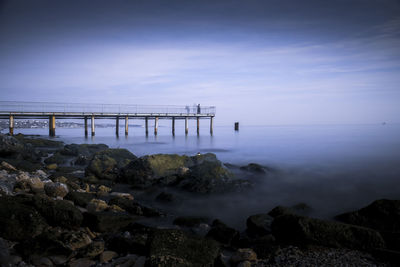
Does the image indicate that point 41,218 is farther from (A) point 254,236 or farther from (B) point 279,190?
(B) point 279,190

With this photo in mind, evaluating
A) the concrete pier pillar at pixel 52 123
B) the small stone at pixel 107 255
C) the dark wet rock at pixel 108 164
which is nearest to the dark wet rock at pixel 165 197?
the dark wet rock at pixel 108 164

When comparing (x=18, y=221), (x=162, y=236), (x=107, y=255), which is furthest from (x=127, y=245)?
(x=18, y=221)

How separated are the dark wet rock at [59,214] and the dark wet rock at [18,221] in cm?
15

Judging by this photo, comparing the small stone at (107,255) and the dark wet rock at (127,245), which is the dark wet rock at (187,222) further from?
the small stone at (107,255)

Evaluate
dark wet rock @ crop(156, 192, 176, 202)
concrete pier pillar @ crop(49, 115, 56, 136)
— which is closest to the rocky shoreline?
dark wet rock @ crop(156, 192, 176, 202)

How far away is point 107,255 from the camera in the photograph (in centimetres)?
399

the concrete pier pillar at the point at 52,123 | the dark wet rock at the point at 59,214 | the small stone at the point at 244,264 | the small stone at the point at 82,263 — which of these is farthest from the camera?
the concrete pier pillar at the point at 52,123

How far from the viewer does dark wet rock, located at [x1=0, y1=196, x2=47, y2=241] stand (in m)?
4.05

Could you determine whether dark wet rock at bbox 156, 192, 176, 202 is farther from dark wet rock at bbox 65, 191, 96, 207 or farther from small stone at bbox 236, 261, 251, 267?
small stone at bbox 236, 261, 251, 267

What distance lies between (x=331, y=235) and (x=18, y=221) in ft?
16.1

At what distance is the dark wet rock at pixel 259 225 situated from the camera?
5.52 meters

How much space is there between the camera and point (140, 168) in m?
10.1

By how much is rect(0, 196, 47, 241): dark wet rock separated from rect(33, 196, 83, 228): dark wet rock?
0.50ft

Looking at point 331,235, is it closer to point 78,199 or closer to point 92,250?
point 92,250
